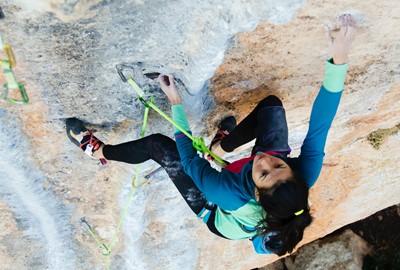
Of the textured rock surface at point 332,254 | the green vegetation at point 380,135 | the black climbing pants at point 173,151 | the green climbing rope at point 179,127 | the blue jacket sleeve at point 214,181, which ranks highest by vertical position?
the green climbing rope at point 179,127

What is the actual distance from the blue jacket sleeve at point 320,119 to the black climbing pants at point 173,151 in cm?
40

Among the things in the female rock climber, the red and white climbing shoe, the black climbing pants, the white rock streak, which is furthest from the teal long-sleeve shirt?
the white rock streak

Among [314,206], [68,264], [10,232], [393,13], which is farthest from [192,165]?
[314,206]

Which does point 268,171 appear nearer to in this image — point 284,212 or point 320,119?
point 284,212

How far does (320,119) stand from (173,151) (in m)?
0.77

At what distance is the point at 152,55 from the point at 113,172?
108cm

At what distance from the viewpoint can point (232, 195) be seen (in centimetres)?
185

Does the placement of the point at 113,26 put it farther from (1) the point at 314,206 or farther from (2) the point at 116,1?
(1) the point at 314,206

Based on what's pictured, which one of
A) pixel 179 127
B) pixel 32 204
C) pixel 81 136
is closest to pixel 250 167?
pixel 179 127

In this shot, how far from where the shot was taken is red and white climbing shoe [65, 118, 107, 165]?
2.32 m

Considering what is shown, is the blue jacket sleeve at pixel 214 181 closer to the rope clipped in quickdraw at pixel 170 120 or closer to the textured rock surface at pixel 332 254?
the rope clipped in quickdraw at pixel 170 120

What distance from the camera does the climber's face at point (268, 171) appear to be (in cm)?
168

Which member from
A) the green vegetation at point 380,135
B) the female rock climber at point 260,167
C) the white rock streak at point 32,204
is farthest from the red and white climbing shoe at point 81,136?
the green vegetation at point 380,135

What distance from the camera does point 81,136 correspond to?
232 cm
